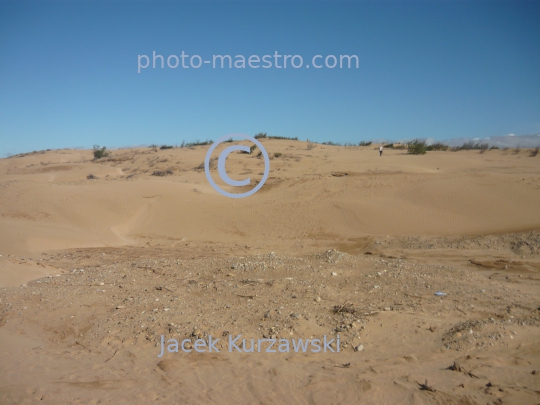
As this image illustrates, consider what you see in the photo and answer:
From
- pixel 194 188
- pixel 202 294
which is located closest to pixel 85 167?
pixel 194 188

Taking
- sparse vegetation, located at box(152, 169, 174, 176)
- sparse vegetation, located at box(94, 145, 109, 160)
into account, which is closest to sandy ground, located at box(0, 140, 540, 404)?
sparse vegetation, located at box(152, 169, 174, 176)

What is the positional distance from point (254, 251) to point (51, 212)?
6.40m

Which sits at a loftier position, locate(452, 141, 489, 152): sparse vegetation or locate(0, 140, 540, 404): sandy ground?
locate(452, 141, 489, 152): sparse vegetation

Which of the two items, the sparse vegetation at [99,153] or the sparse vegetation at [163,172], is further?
the sparse vegetation at [99,153]

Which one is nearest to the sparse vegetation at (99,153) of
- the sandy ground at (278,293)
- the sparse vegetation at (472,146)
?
the sandy ground at (278,293)

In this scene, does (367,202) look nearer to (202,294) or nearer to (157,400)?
(202,294)

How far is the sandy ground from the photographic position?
3.79m

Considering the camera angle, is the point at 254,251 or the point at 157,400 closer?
the point at 157,400

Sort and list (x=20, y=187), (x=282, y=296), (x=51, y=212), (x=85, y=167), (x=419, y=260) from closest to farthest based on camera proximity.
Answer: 1. (x=282, y=296)
2. (x=419, y=260)
3. (x=51, y=212)
4. (x=20, y=187)
5. (x=85, y=167)

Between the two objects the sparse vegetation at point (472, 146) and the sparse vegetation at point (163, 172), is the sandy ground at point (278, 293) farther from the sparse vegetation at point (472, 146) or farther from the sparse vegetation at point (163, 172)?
the sparse vegetation at point (472, 146)

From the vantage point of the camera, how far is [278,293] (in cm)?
595

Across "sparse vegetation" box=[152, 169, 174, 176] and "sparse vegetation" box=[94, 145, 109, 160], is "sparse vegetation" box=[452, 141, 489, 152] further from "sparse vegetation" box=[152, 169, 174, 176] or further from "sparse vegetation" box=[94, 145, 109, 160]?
"sparse vegetation" box=[94, 145, 109, 160]

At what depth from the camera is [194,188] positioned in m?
15.5

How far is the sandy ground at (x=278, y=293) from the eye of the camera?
12.4ft
